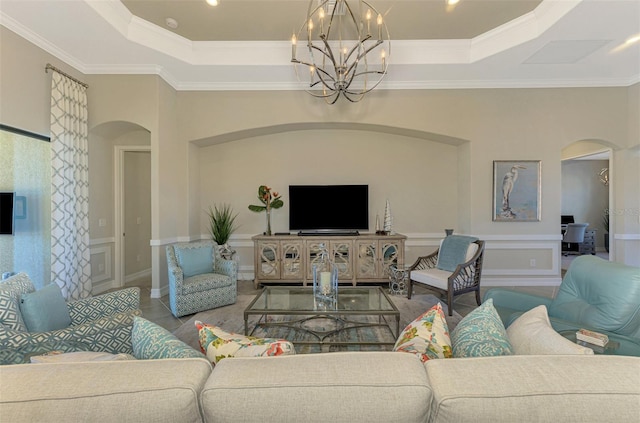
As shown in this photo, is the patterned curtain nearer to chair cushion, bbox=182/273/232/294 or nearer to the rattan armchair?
chair cushion, bbox=182/273/232/294

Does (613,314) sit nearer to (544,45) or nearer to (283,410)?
(283,410)

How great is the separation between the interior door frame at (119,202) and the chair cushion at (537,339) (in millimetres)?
5433

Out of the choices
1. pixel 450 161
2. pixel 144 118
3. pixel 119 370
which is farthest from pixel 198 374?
pixel 450 161

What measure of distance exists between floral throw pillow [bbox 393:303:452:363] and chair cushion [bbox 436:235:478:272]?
2.98m

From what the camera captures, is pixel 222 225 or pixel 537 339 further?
pixel 222 225

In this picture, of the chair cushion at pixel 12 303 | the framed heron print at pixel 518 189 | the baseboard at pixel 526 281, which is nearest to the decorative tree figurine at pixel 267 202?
the chair cushion at pixel 12 303

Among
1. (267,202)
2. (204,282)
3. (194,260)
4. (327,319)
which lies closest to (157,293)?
(194,260)

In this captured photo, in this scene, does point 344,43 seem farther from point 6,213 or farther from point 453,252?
point 6,213

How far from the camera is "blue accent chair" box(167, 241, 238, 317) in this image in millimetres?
3594

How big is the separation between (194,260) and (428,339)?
11.2 ft

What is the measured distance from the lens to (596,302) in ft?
6.61

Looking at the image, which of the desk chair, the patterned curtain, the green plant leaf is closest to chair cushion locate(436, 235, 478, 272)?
the green plant leaf

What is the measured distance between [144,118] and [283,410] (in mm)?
4673

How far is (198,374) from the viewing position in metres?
0.87
